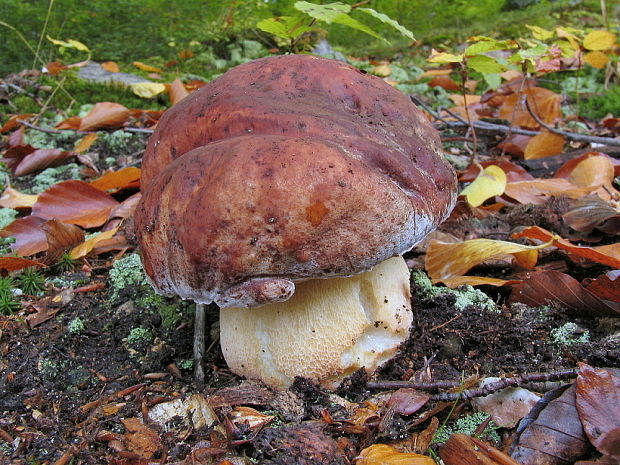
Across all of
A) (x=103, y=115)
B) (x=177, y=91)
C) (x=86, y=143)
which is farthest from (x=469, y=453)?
(x=177, y=91)

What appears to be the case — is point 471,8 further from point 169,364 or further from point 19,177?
point 169,364

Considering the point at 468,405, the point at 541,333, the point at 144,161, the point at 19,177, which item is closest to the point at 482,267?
the point at 541,333

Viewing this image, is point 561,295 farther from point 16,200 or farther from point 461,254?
point 16,200

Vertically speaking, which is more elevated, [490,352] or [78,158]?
[490,352]

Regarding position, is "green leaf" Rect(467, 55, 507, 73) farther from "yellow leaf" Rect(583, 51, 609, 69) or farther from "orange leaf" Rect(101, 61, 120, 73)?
"orange leaf" Rect(101, 61, 120, 73)

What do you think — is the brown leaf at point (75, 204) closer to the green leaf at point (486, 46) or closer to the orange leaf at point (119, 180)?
the orange leaf at point (119, 180)

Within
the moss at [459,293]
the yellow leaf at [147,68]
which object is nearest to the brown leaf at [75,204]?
the moss at [459,293]
